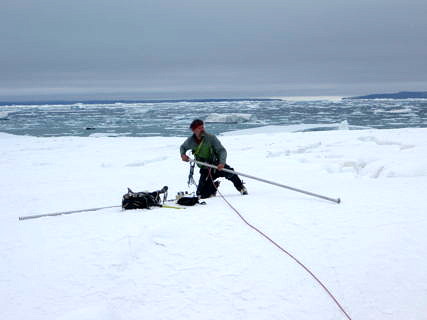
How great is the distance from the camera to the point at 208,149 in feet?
18.9

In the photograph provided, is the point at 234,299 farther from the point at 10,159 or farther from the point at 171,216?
the point at 10,159

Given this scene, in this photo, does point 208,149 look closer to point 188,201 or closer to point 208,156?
point 208,156

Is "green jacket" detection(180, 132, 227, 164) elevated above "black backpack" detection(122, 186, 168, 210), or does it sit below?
above

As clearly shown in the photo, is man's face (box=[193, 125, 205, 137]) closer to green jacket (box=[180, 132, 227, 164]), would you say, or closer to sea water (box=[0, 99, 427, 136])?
green jacket (box=[180, 132, 227, 164])

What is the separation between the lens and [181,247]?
3.58m

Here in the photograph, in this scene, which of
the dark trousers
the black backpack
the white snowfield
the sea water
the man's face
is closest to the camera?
the white snowfield

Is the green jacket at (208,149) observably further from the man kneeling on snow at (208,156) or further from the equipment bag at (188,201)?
the equipment bag at (188,201)

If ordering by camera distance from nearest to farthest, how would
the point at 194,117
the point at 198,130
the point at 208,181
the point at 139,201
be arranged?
the point at 139,201 < the point at 198,130 < the point at 208,181 < the point at 194,117

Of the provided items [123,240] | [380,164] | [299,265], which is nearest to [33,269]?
[123,240]

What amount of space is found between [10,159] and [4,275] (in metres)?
12.7

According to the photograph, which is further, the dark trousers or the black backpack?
the dark trousers

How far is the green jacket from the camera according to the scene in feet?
18.7

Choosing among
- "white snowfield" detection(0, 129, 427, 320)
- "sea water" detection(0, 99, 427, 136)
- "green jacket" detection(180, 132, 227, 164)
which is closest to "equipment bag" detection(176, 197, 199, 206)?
"white snowfield" detection(0, 129, 427, 320)

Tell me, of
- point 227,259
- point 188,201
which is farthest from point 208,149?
point 227,259
